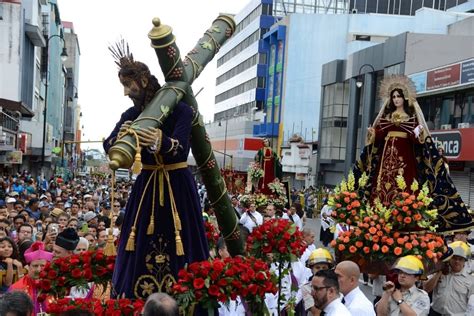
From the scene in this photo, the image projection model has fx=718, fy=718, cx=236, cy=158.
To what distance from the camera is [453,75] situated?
32344mm

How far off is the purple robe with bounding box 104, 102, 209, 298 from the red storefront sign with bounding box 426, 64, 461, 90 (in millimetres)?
28152

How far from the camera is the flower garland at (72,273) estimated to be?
6.00m

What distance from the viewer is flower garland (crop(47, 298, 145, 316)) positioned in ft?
16.4

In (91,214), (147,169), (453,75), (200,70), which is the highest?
(453,75)

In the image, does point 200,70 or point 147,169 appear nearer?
point 147,169

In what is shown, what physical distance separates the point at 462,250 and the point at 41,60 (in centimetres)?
4948

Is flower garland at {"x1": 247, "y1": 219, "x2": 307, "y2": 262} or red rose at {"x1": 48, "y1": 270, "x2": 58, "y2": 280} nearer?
red rose at {"x1": 48, "y1": 270, "x2": 58, "y2": 280}

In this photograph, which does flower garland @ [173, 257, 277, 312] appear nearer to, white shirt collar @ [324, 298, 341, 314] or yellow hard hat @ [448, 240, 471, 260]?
white shirt collar @ [324, 298, 341, 314]

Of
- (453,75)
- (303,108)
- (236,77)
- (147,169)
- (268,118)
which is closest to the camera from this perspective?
(147,169)

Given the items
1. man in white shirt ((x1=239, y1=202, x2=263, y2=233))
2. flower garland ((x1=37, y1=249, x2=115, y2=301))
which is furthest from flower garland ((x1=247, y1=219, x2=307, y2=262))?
man in white shirt ((x1=239, y1=202, x2=263, y2=233))

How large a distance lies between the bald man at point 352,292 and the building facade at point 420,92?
24.0 m

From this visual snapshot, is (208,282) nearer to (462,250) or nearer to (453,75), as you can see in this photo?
(462,250)

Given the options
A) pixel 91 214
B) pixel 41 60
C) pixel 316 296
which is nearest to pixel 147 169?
pixel 316 296

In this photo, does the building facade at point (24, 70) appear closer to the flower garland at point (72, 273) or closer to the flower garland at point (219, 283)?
the flower garland at point (72, 273)
